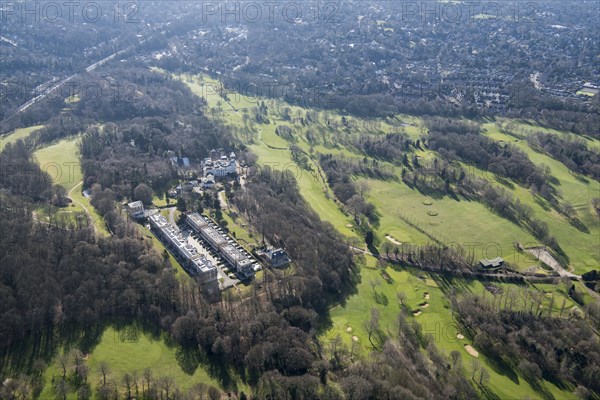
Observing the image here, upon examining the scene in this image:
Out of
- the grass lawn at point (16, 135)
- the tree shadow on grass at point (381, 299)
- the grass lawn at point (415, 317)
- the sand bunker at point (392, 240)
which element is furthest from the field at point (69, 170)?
the sand bunker at point (392, 240)

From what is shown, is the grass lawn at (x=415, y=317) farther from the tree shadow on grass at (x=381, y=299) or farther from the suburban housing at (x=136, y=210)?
the suburban housing at (x=136, y=210)

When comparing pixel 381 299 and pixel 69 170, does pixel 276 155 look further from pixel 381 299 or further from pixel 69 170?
pixel 381 299

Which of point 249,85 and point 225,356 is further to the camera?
point 249,85

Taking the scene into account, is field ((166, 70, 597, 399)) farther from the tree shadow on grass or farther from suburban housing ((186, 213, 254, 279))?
suburban housing ((186, 213, 254, 279))

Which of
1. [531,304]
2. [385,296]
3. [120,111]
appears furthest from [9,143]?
[531,304]

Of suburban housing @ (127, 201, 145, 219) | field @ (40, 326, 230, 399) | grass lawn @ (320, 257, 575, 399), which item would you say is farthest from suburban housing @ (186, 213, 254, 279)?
field @ (40, 326, 230, 399)

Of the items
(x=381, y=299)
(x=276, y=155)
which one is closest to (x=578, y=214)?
(x=381, y=299)

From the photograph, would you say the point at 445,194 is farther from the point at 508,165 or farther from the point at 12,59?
the point at 12,59
